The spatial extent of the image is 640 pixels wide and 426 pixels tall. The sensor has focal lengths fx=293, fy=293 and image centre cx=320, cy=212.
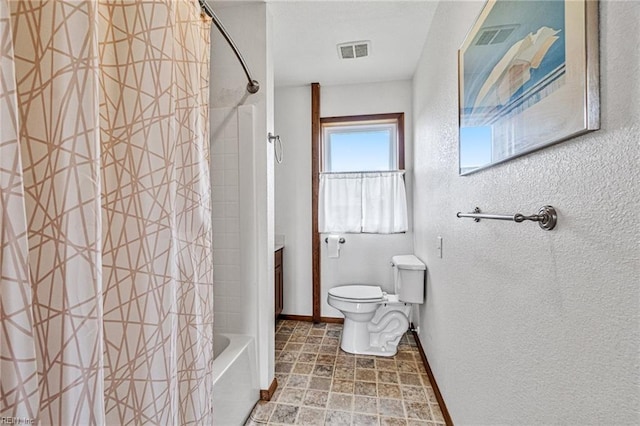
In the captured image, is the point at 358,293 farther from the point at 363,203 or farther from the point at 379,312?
the point at 363,203

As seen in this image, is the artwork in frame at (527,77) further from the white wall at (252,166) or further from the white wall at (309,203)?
the white wall at (309,203)

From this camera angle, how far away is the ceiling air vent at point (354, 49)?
226 cm

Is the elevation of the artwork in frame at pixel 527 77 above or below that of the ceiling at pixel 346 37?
below

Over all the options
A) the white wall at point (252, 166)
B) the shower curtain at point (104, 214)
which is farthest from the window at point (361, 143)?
the shower curtain at point (104, 214)

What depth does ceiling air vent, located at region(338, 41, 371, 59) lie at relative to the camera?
7.40 feet

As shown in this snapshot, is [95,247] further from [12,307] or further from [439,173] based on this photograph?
[439,173]

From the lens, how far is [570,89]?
2.12 feet

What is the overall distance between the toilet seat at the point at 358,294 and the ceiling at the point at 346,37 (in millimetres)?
1978

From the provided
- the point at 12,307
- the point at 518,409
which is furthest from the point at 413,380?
the point at 12,307

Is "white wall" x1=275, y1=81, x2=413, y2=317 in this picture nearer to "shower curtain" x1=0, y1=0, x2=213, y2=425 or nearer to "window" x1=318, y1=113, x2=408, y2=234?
"window" x1=318, y1=113, x2=408, y2=234

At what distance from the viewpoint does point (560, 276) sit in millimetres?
702

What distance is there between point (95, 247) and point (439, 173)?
178cm

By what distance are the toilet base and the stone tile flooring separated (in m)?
0.07

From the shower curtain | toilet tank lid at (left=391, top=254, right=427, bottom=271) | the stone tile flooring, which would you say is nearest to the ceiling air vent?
the shower curtain
